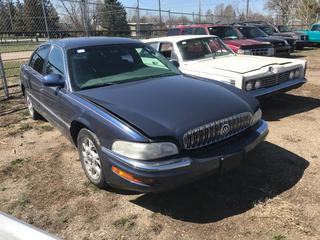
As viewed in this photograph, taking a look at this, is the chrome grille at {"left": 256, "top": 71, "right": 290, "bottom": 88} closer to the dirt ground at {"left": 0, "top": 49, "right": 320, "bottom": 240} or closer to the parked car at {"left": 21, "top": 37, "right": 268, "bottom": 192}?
the dirt ground at {"left": 0, "top": 49, "right": 320, "bottom": 240}

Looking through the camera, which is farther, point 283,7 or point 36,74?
point 283,7

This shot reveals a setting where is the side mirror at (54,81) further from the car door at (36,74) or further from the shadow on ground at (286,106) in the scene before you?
the shadow on ground at (286,106)

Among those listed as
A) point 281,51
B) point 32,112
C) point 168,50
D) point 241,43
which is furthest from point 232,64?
point 281,51

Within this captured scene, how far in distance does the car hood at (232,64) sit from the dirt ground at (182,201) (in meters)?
1.51

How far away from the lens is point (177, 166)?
10.4 ft

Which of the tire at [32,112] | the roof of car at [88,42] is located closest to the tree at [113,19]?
the tire at [32,112]

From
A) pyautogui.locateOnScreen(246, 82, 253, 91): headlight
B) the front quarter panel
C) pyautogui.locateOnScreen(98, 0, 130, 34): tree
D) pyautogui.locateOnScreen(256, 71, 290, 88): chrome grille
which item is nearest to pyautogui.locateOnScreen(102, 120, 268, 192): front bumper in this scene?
the front quarter panel

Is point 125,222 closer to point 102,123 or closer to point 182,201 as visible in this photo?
point 182,201

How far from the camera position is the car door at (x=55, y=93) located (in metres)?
4.52

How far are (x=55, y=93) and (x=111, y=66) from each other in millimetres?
821

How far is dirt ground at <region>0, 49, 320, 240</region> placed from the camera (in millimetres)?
3268

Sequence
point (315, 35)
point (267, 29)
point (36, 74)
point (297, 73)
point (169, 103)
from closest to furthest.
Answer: point (169, 103), point (36, 74), point (297, 73), point (267, 29), point (315, 35)

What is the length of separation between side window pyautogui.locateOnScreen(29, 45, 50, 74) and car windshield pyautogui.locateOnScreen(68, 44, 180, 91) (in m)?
1.13

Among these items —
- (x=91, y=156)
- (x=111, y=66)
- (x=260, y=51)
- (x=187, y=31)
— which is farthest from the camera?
(x=187, y=31)
